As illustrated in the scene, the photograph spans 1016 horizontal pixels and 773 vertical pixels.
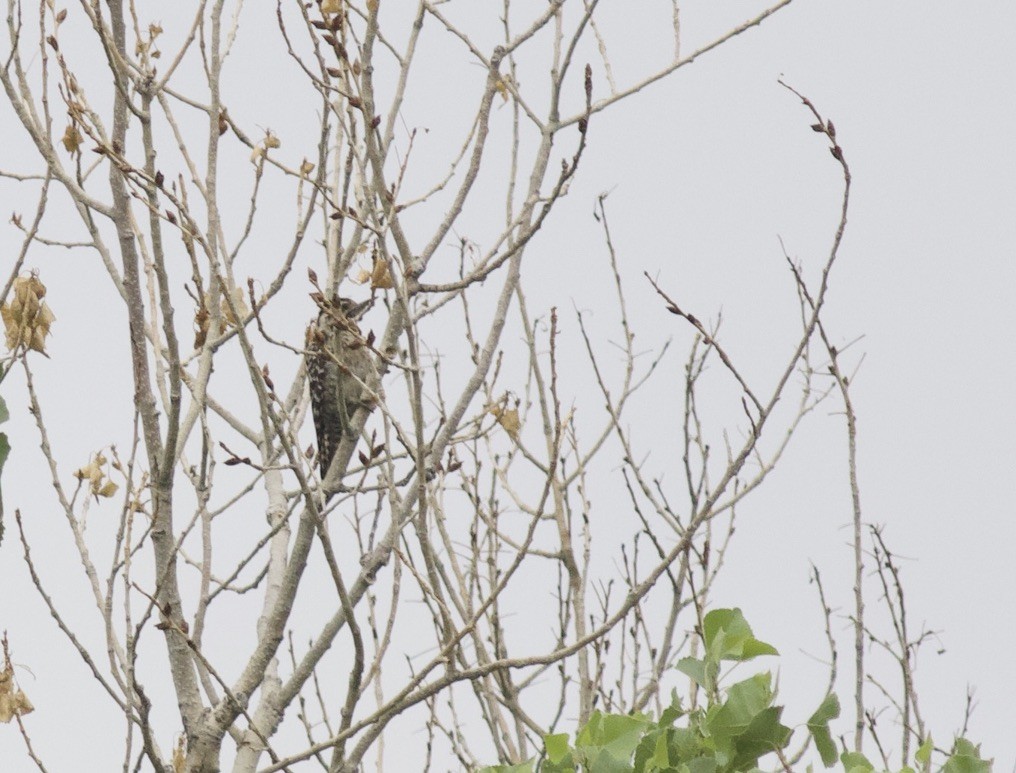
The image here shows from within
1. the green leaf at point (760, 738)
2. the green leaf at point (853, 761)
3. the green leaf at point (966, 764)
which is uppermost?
the green leaf at point (760, 738)

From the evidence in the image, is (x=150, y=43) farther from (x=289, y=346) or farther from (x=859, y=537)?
(x=859, y=537)

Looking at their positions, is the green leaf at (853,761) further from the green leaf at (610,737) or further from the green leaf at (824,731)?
the green leaf at (610,737)

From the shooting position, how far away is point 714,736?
2.53m

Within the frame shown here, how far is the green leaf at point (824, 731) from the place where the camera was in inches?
102

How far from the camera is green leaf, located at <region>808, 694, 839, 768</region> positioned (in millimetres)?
2590

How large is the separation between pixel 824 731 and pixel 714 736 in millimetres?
239

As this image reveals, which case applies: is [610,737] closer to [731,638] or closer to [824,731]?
[731,638]

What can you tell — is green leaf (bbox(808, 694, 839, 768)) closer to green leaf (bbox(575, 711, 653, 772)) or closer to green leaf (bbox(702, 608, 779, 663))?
green leaf (bbox(702, 608, 779, 663))

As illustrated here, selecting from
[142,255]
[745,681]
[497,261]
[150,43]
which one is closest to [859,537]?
[497,261]

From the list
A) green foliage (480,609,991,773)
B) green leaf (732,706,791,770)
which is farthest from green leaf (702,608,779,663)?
green leaf (732,706,791,770)

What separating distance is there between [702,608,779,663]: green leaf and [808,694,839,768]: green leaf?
155mm

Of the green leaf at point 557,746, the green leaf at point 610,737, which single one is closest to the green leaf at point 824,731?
the green leaf at point 610,737

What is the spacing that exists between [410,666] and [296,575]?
4.35ft

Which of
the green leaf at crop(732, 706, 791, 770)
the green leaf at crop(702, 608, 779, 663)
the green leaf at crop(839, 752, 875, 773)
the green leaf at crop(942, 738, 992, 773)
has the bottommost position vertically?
the green leaf at crop(942, 738, 992, 773)
